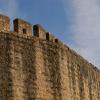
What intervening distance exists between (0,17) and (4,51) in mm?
979

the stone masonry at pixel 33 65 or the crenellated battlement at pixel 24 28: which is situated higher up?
the crenellated battlement at pixel 24 28

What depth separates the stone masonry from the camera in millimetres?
12141

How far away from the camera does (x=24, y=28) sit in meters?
12.9

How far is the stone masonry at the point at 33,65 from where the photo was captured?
12.1m

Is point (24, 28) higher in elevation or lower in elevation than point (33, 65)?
higher

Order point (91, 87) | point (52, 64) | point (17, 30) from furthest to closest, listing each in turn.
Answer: point (91, 87) < point (52, 64) < point (17, 30)

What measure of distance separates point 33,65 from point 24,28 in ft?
3.69

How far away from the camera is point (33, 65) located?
12.8 meters

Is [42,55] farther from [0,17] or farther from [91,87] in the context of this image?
[91,87]

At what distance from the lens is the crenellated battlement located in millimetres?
12420

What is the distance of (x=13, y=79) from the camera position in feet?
39.8

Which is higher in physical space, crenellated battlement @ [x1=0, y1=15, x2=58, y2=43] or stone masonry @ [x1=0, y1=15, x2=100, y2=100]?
crenellated battlement @ [x1=0, y1=15, x2=58, y2=43]

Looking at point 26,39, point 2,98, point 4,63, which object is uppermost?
point 26,39

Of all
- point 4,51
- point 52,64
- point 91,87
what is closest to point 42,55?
point 52,64
